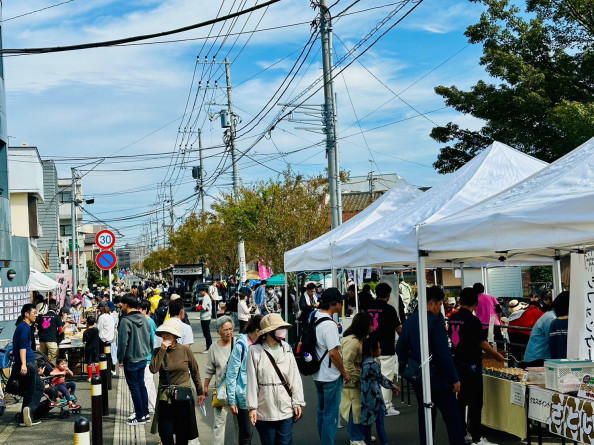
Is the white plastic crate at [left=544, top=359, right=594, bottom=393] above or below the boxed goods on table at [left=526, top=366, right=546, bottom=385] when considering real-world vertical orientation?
above

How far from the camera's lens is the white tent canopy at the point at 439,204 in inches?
354

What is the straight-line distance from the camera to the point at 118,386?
15.8 meters

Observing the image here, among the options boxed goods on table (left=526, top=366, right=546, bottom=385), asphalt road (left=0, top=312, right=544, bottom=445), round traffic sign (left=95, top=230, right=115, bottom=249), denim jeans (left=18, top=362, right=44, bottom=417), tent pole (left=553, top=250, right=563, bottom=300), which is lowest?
asphalt road (left=0, top=312, right=544, bottom=445)

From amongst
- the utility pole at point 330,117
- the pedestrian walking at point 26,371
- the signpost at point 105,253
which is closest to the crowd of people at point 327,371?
the pedestrian walking at point 26,371

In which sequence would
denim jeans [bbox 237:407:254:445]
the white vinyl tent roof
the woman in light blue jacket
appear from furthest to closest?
1. denim jeans [bbox 237:407:254:445]
2. the woman in light blue jacket
3. the white vinyl tent roof

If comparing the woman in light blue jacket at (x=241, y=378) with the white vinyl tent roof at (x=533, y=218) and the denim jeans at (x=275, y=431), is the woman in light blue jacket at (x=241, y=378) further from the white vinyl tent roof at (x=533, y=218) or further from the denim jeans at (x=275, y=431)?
the white vinyl tent roof at (x=533, y=218)

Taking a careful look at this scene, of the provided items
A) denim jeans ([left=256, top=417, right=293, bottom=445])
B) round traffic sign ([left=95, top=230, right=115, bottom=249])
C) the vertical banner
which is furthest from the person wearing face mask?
denim jeans ([left=256, top=417, right=293, bottom=445])

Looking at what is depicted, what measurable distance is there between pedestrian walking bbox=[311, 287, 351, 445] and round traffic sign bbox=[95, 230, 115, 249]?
13466 millimetres

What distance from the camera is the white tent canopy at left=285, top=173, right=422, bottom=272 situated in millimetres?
14133

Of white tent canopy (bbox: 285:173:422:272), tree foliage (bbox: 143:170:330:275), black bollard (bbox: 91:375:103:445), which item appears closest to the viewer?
black bollard (bbox: 91:375:103:445)

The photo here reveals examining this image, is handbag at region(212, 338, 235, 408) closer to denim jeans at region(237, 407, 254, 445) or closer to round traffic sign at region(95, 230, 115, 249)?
denim jeans at region(237, 407, 254, 445)

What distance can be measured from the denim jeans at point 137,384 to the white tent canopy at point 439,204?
369 cm

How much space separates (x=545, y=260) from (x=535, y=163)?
4.69 metres

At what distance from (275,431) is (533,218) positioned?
127 inches
